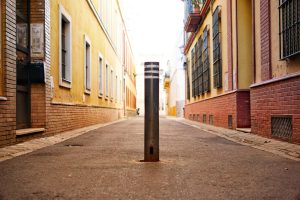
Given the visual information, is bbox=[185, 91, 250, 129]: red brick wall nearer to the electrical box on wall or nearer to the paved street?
the electrical box on wall

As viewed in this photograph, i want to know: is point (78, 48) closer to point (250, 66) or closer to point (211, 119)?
point (250, 66)

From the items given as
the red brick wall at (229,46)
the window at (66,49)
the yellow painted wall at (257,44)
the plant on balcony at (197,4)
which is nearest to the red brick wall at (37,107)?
the window at (66,49)

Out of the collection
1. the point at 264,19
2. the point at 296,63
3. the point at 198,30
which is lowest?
the point at 296,63

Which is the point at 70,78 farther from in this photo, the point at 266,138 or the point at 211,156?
the point at 211,156

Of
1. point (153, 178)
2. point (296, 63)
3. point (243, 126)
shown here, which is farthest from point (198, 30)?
point (153, 178)

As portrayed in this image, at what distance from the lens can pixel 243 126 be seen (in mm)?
12188

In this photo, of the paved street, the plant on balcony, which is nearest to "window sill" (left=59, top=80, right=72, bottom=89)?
the paved street

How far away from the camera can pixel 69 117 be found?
1245 cm

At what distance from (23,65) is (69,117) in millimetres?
3311

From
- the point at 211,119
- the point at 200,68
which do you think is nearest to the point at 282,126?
the point at 211,119

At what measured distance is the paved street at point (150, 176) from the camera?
360cm

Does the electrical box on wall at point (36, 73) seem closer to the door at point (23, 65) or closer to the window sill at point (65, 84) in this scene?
the door at point (23, 65)

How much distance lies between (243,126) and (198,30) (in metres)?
10.7

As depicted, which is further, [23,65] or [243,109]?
[243,109]
